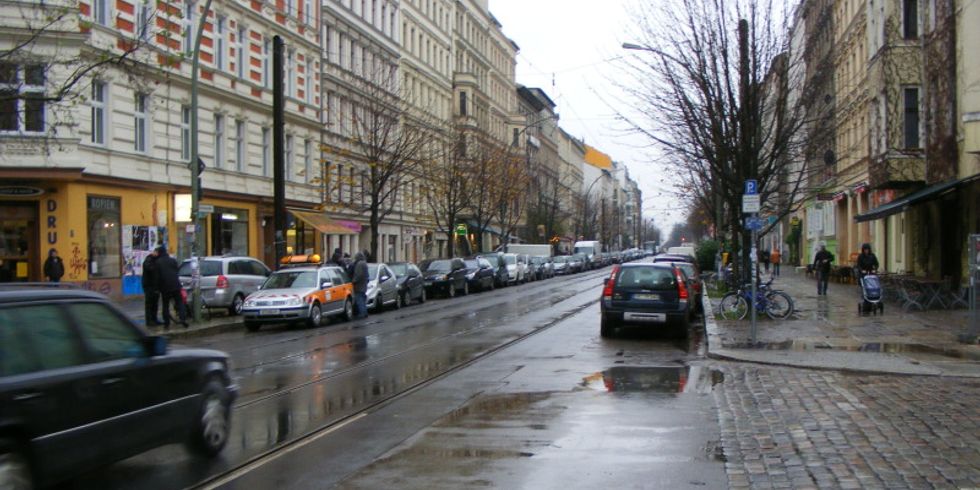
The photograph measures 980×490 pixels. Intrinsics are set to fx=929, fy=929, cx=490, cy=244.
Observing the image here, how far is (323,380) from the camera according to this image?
13062 millimetres

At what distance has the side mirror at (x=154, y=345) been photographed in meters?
7.03

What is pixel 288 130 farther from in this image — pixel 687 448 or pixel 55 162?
pixel 687 448

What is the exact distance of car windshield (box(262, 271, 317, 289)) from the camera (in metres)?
23.5

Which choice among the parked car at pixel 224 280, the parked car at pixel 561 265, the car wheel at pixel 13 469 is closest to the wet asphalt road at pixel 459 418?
the car wheel at pixel 13 469

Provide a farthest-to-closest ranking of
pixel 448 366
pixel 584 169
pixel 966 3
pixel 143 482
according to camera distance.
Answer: pixel 584 169
pixel 966 3
pixel 448 366
pixel 143 482

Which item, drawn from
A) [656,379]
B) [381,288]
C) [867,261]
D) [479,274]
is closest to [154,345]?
[656,379]

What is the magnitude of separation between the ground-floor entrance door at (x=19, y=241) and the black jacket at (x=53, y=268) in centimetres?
243

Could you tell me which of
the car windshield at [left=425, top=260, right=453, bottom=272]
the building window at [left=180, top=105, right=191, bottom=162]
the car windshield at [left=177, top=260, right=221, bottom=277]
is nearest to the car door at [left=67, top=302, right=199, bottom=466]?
the car windshield at [left=177, top=260, right=221, bottom=277]

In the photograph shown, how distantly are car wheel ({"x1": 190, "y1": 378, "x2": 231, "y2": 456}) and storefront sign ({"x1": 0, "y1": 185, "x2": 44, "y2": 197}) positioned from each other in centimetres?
2118

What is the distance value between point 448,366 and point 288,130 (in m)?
30.7

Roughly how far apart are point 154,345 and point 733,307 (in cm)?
1814

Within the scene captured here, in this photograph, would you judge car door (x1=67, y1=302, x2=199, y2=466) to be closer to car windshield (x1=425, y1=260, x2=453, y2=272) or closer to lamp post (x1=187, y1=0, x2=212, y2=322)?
lamp post (x1=187, y1=0, x2=212, y2=322)

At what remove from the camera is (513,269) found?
49562 mm

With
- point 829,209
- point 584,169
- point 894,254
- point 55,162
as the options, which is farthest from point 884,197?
point 584,169
